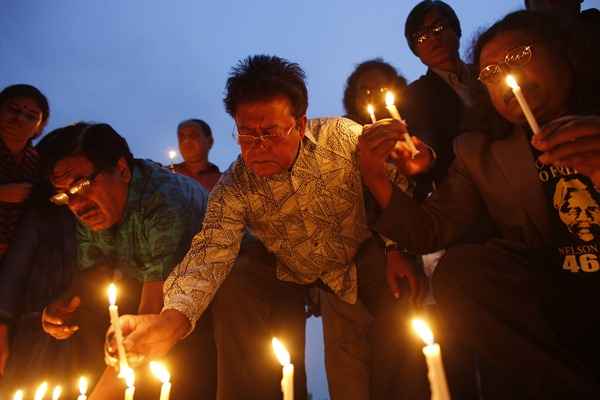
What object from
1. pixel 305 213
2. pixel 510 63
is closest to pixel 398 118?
pixel 510 63

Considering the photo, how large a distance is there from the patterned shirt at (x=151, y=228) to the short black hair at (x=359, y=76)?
1542 mm

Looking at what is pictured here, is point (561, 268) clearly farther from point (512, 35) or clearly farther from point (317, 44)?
point (317, 44)

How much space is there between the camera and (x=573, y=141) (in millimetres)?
1571

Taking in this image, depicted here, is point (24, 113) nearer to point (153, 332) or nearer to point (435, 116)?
point (153, 332)

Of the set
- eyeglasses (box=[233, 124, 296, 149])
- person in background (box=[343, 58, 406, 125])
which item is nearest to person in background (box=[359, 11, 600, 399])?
eyeglasses (box=[233, 124, 296, 149])

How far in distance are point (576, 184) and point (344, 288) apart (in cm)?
160

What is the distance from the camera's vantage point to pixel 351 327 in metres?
3.39

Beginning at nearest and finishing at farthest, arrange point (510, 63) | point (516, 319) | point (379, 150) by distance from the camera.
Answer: point (516, 319)
point (510, 63)
point (379, 150)

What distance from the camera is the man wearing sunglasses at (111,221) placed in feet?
10.7

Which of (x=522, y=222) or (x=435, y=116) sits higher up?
(x=435, y=116)

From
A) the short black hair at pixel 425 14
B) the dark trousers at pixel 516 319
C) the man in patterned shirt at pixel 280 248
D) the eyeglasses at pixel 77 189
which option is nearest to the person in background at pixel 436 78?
the short black hair at pixel 425 14

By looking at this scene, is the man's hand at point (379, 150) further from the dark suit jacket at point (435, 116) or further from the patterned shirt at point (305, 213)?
the dark suit jacket at point (435, 116)

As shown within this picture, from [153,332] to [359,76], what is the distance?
275 centimetres

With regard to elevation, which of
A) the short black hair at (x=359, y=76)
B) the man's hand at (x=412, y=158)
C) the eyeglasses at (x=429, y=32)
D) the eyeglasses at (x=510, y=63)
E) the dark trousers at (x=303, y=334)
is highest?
the eyeglasses at (x=429, y=32)
